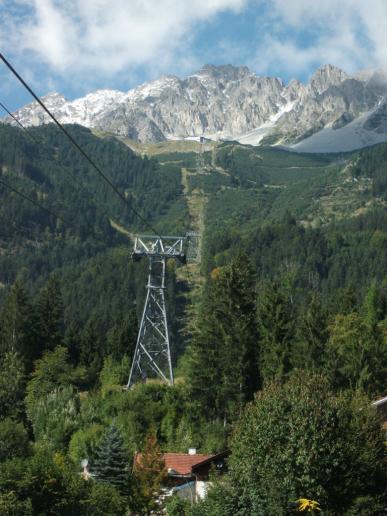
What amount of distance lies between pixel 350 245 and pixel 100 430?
11555cm

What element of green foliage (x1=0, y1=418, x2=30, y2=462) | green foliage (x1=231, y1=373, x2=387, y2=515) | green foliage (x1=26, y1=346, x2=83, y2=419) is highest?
green foliage (x1=231, y1=373, x2=387, y2=515)

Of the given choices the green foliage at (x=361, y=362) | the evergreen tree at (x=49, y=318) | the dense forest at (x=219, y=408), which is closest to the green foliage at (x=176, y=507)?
the dense forest at (x=219, y=408)

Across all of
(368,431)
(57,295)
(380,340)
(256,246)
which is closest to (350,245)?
(256,246)

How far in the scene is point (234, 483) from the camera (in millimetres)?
27641

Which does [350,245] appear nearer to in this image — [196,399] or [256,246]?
[256,246]

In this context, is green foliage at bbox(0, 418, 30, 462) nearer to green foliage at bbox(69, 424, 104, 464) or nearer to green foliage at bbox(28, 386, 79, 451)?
green foliage at bbox(69, 424, 104, 464)

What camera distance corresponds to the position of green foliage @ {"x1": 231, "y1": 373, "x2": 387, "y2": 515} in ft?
87.7

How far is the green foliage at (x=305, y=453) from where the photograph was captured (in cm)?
2672

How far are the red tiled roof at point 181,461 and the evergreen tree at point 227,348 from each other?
6.68 metres

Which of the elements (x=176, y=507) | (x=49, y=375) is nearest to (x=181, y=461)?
(x=176, y=507)

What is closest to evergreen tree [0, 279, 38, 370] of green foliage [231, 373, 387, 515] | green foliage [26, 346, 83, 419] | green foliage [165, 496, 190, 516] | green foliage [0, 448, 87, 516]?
green foliage [26, 346, 83, 419]

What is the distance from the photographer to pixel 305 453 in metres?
27.0

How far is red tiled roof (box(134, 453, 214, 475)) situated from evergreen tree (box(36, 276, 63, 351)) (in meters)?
32.8

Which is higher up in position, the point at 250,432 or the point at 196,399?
the point at 250,432
